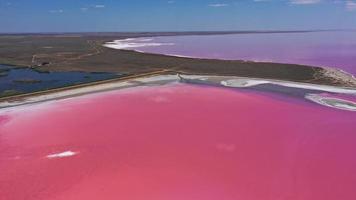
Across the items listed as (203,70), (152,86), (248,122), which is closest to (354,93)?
(248,122)

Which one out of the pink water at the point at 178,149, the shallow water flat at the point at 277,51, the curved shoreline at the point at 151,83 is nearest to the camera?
the pink water at the point at 178,149

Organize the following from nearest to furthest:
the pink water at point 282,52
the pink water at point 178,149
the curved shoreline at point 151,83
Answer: the pink water at point 178,149 < the curved shoreline at point 151,83 < the pink water at point 282,52

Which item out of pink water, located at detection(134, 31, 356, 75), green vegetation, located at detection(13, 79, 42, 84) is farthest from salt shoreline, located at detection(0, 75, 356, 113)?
pink water, located at detection(134, 31, 356, 75)

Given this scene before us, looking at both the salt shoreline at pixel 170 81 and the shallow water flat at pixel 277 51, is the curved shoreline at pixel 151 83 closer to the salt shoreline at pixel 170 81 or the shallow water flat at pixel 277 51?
the salt shoreline at pixel 170 81

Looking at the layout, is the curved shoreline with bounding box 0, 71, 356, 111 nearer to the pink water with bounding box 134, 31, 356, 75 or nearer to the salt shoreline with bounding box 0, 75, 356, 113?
the salt shoreline with bounding box 0, 75, 356, 113

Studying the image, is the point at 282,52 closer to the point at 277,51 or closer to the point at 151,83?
the point at 277,51

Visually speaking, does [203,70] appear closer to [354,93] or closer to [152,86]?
[152,86]

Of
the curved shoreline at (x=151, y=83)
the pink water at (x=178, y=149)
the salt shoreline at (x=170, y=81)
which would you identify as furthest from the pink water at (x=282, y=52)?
the pink water at (x=178, y=149)

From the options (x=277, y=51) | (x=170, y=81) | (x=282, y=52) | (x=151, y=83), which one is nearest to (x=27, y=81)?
(x=151, y=83)

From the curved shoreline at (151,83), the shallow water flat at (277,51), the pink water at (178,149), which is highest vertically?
the shallow water flat at (277,51)
